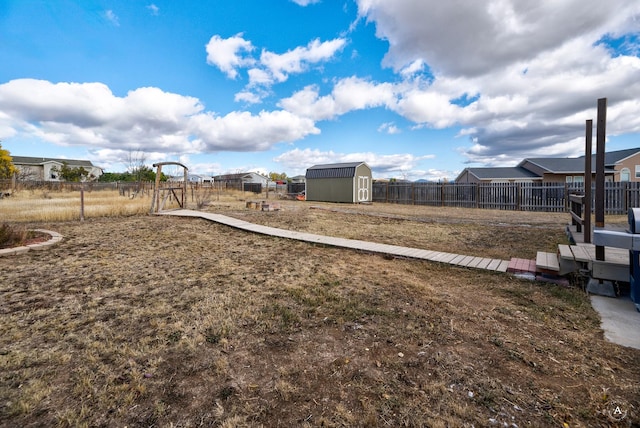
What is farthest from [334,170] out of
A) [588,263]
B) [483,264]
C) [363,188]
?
[588,263]

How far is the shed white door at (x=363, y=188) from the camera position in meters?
22.1

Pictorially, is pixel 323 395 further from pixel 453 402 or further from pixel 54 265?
pixel 54 265

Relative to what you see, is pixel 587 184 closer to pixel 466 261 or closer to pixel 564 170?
pixel 466 261

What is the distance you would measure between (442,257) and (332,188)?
1798cm

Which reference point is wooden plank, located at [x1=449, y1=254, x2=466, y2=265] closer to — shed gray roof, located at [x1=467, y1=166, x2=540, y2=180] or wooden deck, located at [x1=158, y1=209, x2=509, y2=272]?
wooden deck, located at [x1=158, y1=209, x2=509, y2=272]

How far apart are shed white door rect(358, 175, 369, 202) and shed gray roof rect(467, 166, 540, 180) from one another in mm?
14386

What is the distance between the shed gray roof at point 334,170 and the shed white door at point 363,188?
35.6 inches

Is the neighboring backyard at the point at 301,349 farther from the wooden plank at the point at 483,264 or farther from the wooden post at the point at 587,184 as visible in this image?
the wooden post at the point at 587,184

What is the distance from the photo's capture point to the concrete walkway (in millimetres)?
2769

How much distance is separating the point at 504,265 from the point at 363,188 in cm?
1793

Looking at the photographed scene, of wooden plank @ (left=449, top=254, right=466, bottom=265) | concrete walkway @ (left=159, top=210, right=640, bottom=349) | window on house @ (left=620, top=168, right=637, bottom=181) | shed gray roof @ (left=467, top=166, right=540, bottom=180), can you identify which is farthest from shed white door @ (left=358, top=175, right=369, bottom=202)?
window on house @ (left=620, top=168, right=637, bottom=181)

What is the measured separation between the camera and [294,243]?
678 centimetres

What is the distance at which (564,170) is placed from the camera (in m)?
25.5

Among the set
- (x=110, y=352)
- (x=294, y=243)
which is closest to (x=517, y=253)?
(x=294, y=243)
